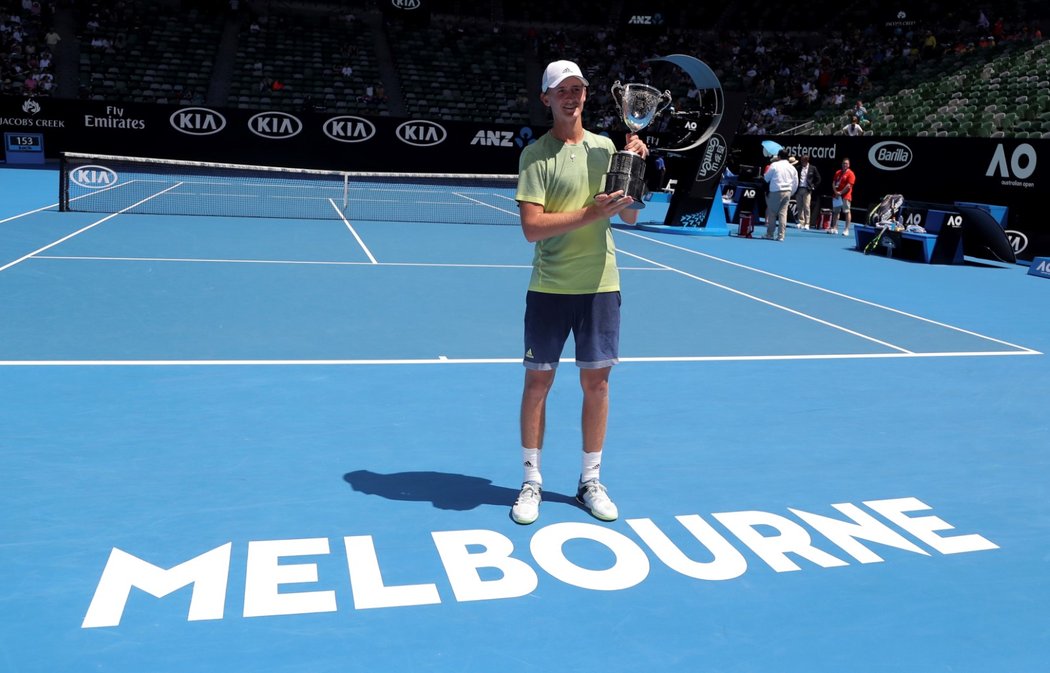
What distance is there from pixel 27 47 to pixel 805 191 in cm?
3069

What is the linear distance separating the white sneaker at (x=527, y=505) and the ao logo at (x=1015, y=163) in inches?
715

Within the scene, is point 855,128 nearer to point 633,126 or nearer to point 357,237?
point 357,237

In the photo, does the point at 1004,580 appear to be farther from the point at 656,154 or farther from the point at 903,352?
the point at 656,154

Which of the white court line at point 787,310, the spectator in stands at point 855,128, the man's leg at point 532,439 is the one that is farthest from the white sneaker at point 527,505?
the spectator in stands at point 855,128

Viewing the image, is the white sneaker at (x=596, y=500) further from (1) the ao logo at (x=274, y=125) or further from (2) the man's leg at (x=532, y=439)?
(1) the ao logo at (x=274, y=125)

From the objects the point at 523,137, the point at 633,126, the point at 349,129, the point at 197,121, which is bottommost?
the point at 633,126

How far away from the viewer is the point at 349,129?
34938 millimetres

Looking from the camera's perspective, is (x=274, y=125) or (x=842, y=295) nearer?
(x=842, y=295)

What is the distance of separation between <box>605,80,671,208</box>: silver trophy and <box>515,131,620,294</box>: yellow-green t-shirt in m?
0.20

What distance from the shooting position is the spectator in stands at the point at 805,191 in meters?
24.2

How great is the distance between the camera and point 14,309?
9844 mm

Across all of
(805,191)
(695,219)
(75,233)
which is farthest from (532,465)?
(805,191)

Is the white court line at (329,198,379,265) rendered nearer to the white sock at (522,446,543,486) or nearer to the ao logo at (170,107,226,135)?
the white sock at (522,446,543,486)

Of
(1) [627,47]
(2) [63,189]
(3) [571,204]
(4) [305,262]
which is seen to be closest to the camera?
(3) [571,204]
